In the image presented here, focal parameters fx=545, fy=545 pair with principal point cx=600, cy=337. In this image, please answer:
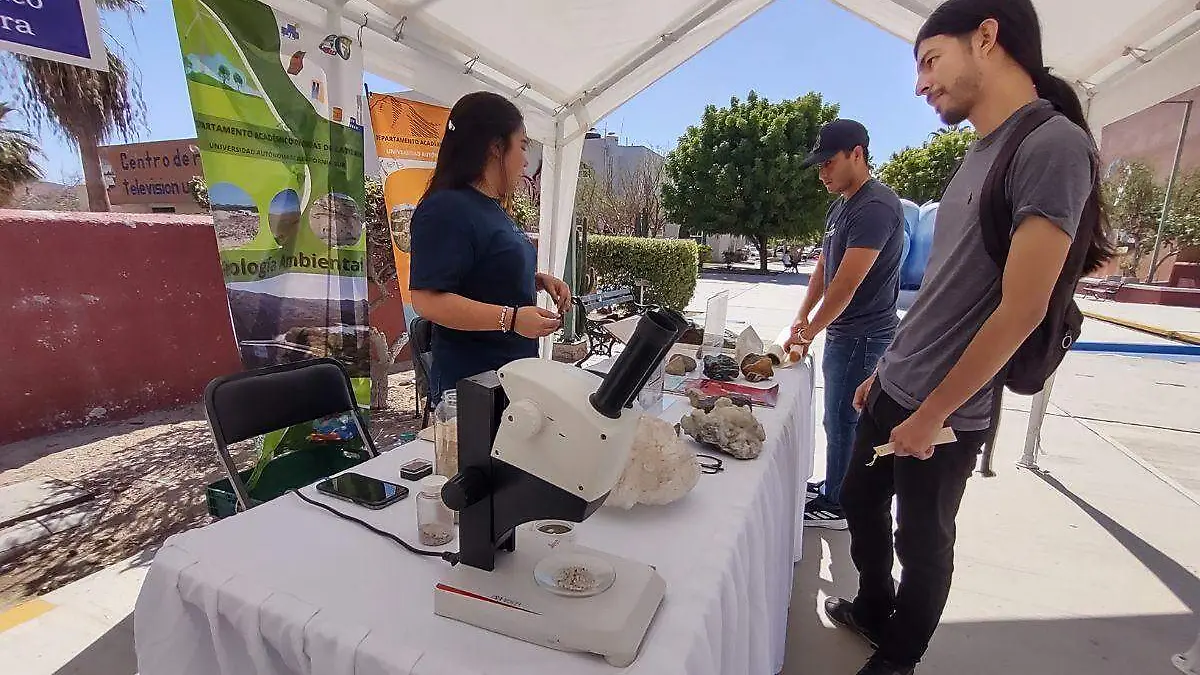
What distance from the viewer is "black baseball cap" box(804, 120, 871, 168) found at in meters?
2.02

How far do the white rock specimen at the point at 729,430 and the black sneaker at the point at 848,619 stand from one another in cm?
91

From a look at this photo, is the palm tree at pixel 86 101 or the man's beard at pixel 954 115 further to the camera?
the palm tree at pixel 86 101

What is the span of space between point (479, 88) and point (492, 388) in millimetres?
2588

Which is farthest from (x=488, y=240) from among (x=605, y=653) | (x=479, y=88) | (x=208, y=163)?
(x=479, y=88)

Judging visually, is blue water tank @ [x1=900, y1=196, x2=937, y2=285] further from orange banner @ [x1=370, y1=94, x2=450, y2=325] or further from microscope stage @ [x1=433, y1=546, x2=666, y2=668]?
microscope stage @ [x1=433, y1=546, x2=666, y2=668]

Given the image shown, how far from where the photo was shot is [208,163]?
6.32ft

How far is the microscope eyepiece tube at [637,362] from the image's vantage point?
58 centimetres

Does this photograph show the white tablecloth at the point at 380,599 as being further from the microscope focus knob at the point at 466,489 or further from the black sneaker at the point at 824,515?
the black sneaker at the point at 824,515

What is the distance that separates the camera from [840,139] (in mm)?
2025

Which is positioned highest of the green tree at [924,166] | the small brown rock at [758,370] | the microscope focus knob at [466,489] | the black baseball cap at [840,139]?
the green tree at [924,166]

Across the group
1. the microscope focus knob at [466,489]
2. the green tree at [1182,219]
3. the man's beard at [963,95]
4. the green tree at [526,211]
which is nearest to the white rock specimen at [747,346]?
the man's beard at [963,95]

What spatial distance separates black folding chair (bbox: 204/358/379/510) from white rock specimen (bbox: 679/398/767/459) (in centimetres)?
89

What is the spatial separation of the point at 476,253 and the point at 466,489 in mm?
813

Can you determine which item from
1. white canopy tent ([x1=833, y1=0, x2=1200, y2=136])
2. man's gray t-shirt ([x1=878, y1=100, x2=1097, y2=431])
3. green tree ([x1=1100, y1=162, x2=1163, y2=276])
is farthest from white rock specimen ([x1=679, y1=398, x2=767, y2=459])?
green tree ([x1=1100, y1=162, x2=1163, y2=276])
